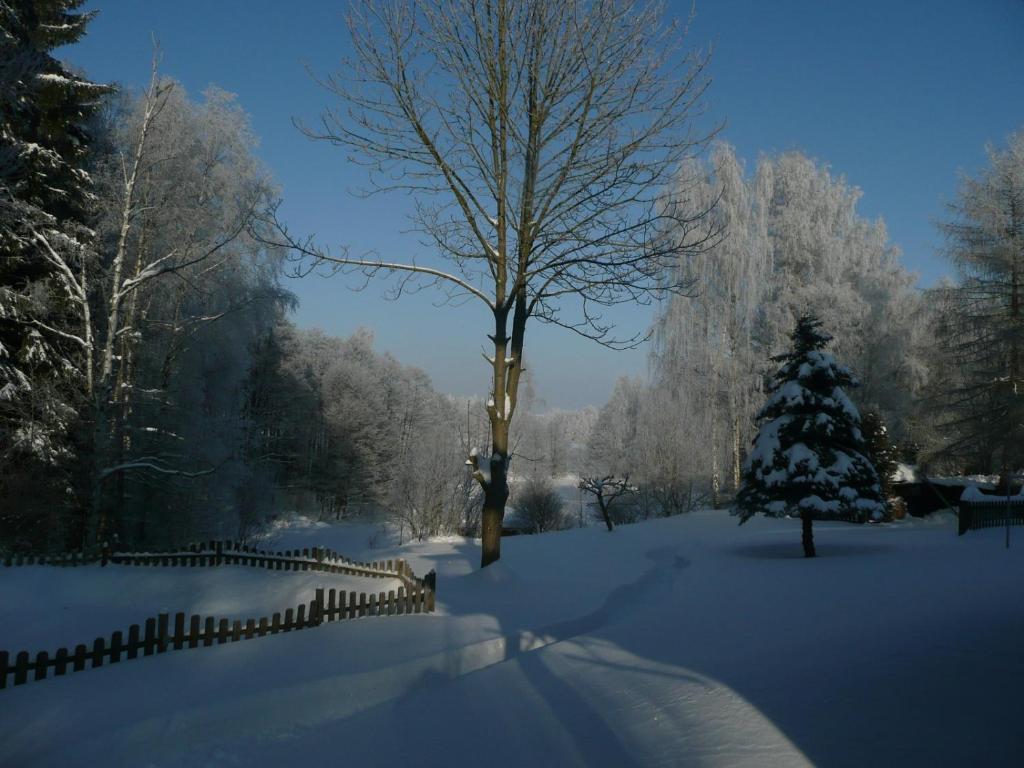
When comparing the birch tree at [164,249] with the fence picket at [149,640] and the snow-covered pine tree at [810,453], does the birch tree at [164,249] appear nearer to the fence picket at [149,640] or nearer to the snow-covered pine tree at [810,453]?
the fence picket at [149,640]

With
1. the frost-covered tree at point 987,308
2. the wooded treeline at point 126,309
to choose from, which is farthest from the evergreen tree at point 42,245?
the frost-covered tree at point 987,308

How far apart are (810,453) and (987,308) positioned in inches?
560

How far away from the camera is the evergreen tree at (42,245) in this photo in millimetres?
12609

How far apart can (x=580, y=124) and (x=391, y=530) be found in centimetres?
2912

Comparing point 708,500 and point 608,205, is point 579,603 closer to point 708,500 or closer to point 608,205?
point 608,205

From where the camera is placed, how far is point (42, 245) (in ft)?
43.3

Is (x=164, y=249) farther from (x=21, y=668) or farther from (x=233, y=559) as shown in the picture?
(x=21, y=668)

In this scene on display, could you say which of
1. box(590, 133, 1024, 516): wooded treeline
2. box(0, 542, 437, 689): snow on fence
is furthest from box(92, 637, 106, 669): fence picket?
box(590, 133, 1024, 516): wooded treeline

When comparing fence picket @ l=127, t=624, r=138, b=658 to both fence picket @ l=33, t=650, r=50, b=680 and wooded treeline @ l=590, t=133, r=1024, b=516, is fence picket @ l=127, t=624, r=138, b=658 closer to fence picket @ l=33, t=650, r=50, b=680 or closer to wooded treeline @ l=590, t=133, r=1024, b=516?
fence picket @ l=33, t=650, r=50, b=680

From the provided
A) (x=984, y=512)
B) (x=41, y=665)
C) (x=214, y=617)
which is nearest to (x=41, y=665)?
(x=41, y=665)

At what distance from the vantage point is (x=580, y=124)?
1052 centimetres

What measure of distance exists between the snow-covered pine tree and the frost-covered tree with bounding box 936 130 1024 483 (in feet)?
32.6

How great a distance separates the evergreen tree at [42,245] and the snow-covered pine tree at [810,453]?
14753 mm

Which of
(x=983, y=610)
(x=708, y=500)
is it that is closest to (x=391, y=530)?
(x=708, y=500)
